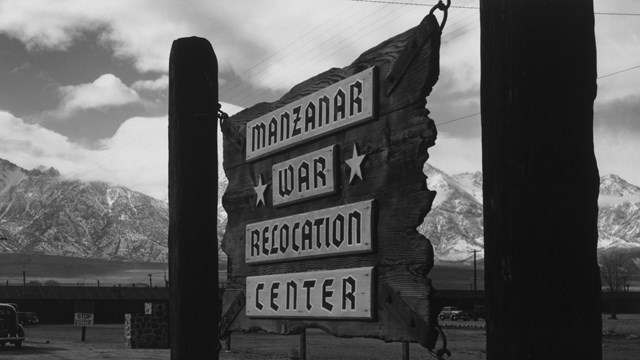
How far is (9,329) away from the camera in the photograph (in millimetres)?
30141

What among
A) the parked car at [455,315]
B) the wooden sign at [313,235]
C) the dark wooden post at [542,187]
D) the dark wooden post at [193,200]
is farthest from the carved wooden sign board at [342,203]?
the parked car at [455,315]

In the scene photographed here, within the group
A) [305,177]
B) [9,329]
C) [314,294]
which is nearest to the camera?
[314,294]

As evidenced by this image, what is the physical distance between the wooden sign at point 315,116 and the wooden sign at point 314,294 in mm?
534

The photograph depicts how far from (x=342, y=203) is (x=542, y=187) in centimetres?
124

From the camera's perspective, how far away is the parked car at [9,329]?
98.4 feet

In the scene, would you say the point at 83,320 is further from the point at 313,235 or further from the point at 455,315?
the point at 455,315

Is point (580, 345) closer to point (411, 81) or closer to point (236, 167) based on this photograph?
point (411, 81)

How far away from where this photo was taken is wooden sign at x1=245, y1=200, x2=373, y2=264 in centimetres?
289

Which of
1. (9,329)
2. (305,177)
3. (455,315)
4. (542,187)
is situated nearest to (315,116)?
(305,177)

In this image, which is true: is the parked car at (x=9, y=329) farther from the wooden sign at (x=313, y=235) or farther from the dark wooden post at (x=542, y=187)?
the dark wooden post at (x=542, y=187)

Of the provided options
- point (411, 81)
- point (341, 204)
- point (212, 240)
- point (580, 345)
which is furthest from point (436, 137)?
point (212, 240)

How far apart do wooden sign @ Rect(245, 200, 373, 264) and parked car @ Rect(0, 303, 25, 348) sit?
2890cm

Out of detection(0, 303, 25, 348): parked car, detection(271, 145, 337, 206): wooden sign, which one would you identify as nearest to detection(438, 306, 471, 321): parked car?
detection(0, 303, 25, 348): parked car

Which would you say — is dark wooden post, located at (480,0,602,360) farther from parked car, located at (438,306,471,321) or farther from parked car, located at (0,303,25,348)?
parked car, located at (438,306,471,321)
